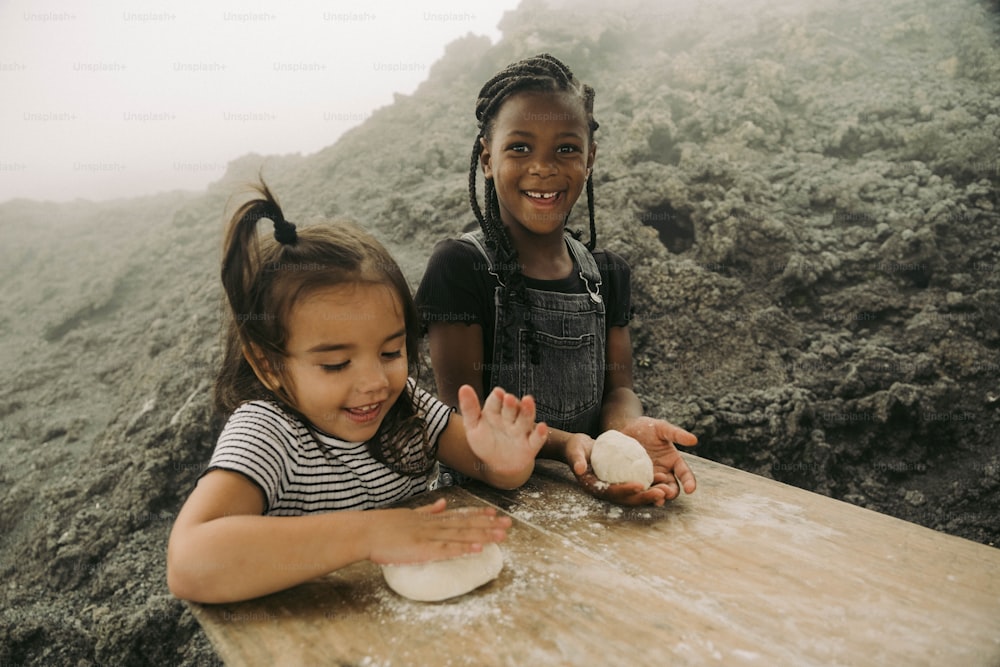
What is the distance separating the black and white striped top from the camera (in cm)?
101

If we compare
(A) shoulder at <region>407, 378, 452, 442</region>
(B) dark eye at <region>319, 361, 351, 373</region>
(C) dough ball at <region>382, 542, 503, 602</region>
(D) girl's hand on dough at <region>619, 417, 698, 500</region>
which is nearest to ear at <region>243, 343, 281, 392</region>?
(B) dark eye at <region>319, 361, 351, 373</region>

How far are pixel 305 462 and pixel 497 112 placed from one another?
49.0 inches

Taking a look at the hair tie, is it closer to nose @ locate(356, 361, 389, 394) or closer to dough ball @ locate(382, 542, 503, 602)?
nose @ locate(356, 361, 389, 394)

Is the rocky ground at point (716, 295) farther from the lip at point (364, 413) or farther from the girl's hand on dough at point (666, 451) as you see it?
the lip at point (364, 413)

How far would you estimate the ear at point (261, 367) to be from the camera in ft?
3.73

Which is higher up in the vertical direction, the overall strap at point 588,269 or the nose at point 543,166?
the nose at point 543,166

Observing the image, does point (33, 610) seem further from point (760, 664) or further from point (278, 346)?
point (760, 664)

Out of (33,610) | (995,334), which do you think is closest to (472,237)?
(995,334)

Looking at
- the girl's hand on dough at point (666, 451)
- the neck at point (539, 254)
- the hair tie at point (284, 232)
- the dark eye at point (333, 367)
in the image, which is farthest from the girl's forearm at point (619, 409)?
the hair tie at point (284, 232)

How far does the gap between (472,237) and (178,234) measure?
4371 mm

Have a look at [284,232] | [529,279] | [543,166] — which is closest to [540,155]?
[543,166]

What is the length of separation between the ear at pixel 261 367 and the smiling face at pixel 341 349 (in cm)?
5

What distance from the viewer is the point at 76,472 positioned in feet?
10.4

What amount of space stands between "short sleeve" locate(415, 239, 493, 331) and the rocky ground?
4.41 feet
